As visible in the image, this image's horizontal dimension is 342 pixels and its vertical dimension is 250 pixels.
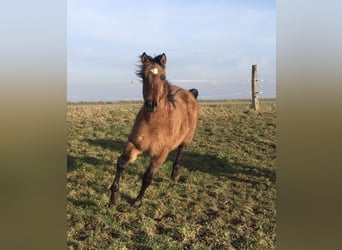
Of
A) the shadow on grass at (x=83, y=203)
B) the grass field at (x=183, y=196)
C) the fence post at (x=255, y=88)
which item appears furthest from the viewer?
the fence post at (x=255, y=88)

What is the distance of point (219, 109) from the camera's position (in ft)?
43.0

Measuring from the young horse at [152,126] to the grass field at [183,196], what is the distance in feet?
1.57

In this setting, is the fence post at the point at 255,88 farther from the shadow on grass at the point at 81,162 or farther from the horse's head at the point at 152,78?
the horse's head at the point at 152,78

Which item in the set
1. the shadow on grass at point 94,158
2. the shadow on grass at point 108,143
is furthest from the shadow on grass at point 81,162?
Answer: the shadow on grass at point 108,143

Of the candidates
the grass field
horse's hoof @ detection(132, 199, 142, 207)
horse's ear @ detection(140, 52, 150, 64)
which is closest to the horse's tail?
the grass field

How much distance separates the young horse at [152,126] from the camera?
4609mm

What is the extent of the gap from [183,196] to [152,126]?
54.2 inches

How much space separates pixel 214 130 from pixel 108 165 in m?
4.32

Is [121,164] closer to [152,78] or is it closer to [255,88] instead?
[152,78]

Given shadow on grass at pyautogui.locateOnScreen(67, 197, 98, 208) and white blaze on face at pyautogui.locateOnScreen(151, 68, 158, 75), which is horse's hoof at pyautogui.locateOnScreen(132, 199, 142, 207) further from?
white blaze on face at pyautogui.locateOnScreen(151, 68, 158, 75)

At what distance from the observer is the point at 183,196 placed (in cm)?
564

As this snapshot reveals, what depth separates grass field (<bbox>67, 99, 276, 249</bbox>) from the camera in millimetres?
4215
